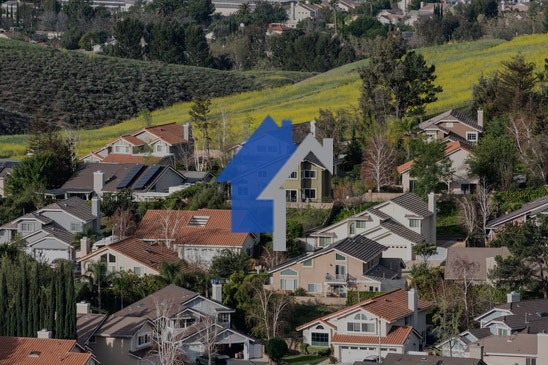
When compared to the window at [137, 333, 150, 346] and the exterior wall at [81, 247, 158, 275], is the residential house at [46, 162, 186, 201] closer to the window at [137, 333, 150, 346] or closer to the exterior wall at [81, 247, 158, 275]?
the exterior wall at [81, 247, 158, 275]

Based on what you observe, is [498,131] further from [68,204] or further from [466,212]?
[68,204]

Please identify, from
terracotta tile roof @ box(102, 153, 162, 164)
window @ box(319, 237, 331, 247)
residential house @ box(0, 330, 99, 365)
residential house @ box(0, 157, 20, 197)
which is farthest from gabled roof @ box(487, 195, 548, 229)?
residential house @ box(0, 157, 20, 197)

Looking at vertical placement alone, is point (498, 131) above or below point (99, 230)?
above

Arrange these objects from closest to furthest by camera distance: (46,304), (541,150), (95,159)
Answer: (46,304) < (541,150) < (95,159)

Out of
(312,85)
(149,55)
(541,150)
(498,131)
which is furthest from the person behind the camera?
(149,55)

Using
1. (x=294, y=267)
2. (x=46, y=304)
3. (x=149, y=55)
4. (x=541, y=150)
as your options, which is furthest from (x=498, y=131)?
(x=149, y=55)

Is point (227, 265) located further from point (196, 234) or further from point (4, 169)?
Answer: point (4, 169)

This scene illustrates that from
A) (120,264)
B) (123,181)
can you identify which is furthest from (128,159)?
(120,264)
